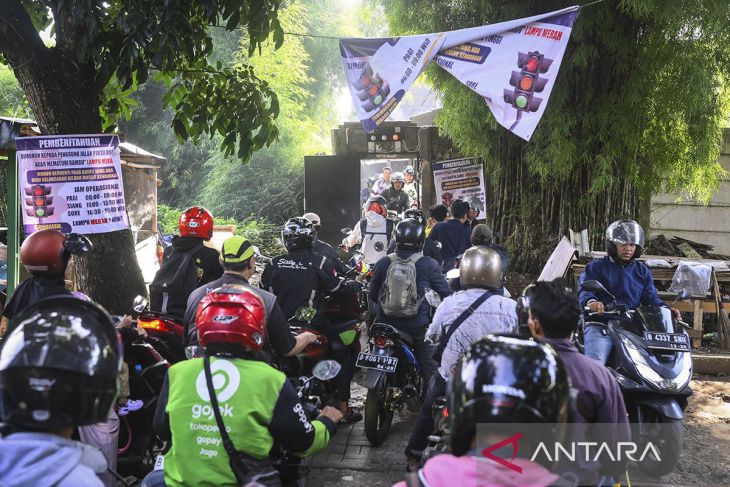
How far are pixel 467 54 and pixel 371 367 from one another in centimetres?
446

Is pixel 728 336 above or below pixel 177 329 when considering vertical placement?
below

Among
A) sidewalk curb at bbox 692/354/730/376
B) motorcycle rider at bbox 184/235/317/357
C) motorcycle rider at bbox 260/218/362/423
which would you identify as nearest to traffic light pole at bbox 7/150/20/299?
motorcycle rider at bbox 260/218/362/423

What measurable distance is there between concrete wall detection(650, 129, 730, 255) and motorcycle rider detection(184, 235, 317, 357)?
33.5ft

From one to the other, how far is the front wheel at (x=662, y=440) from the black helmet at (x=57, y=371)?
3.62m

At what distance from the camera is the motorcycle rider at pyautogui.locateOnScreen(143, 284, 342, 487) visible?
2717 millimetres

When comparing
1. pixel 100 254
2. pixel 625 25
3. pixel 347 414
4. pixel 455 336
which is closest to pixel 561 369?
pixel 455 336

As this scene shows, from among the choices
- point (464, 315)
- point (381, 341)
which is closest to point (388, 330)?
point (381, 341)

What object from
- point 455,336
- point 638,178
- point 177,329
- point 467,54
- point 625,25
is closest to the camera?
point 455,336

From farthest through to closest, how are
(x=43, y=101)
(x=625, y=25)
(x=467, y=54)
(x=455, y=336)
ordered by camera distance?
(x=625, y=25) → (x=467, y=54) → (x=43, y=101) → (x=455, y=336)

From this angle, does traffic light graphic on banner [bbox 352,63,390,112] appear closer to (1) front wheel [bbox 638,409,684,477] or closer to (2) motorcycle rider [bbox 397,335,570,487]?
(1) front wheel [bbox 638,409,684,477]

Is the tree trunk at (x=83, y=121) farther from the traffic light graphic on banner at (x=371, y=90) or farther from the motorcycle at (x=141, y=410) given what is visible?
the traffic light graphic on banner at (x=371, y=90)

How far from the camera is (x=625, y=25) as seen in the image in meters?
9.83

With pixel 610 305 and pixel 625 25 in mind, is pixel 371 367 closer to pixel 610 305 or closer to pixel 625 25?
pixel 610 305

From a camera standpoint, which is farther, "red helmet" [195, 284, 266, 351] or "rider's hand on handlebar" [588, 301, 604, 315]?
"rider's hand on handlebar" [588, 301, 604, 315]
